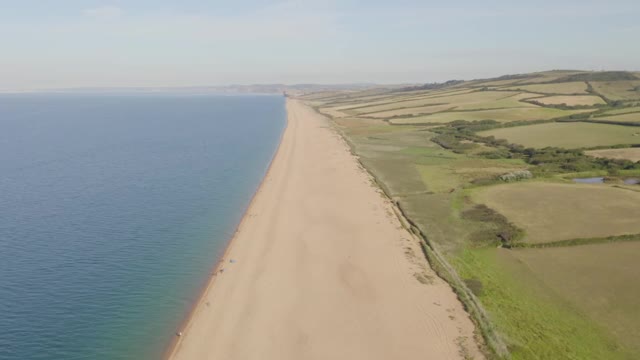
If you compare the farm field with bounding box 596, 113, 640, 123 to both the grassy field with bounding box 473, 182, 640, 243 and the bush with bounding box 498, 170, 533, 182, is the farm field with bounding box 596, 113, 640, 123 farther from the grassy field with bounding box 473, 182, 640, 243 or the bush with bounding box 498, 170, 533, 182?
the grassy field with bounding box 473, 182, 640, 243

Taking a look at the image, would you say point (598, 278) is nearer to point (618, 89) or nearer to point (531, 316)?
point (531, 316)

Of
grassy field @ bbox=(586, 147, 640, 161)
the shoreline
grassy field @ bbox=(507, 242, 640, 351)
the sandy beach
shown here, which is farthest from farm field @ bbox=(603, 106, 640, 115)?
the shoreline

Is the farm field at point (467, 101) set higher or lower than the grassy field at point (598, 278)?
higher

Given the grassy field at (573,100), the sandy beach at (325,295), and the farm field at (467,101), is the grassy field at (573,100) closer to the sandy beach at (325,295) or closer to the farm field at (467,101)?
the farm field at (467,101)

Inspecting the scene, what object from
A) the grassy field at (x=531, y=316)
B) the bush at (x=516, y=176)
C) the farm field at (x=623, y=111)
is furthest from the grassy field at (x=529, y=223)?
the farm field at (x=623, y=111)

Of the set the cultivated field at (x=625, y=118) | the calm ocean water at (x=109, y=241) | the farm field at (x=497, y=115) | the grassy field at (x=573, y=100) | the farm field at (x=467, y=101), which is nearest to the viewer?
the calm ocean water at (x=109, y=241)
